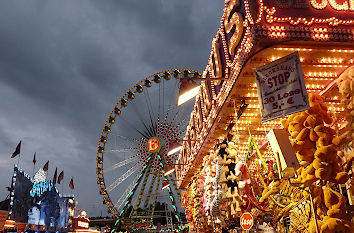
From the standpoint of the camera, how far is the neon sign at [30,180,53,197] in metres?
32.6

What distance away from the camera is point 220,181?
6812 mm

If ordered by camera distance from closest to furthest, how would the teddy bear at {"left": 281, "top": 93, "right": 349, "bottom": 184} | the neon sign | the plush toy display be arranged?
1. the plush toy display
2. the teddy bear at {"left": 281, "top": 93, "right": 349, "bottom": 184}
3. the neon sign

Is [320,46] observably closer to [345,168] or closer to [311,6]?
[311,6]

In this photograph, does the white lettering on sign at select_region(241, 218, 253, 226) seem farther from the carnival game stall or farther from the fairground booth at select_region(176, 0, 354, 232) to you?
the carnival game stall

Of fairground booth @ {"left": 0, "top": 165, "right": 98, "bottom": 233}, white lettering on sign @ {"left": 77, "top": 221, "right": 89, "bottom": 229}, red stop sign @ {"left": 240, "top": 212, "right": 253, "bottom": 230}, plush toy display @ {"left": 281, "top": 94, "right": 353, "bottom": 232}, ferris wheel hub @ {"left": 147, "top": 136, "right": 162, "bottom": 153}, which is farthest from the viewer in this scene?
white lettering on sign @ {"left": 77, "top": 221, "right": 89, "bottom": 229}

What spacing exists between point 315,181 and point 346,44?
205 centimetres

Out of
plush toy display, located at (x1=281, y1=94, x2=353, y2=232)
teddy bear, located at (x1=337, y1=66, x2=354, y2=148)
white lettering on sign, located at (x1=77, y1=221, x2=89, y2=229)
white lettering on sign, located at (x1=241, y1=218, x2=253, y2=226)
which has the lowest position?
white lettering on sign, located at (x1=77, y1=221, x2=89, y2=229)

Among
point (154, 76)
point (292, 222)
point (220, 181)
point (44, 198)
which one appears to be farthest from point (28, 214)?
point (292, 222)

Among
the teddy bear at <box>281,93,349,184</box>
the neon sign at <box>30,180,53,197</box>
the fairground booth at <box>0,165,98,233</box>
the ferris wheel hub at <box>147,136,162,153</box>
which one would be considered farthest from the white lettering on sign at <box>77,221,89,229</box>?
the teddy bear at <box>281,93,349,184</box>

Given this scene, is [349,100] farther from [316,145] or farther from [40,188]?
[40,188]

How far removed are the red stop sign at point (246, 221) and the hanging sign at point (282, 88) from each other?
2717 millimetres

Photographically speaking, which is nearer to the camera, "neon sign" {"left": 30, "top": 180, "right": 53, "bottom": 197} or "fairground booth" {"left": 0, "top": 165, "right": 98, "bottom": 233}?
"fairground booth" {"left": 0, "top": 165, "right": 98, "bottom": 233}

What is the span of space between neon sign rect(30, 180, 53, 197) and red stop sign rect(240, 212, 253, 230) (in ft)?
103

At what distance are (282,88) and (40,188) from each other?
119ft
